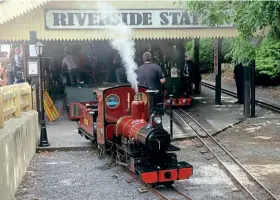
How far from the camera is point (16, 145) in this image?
792cm

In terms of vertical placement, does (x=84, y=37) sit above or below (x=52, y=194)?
above

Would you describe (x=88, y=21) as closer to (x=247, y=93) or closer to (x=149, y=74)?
(x=149, y=74)

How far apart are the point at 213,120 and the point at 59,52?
9.87 metres

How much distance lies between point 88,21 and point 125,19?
111 centimetres

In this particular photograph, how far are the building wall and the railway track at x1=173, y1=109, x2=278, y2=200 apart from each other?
367cm

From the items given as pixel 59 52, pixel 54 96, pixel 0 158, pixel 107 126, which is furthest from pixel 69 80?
pixel 0 158

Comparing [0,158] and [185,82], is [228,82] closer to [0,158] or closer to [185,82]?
[185,82]

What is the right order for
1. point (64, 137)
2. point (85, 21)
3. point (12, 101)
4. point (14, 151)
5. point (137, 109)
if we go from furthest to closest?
point (85, 21) → point (64, 137) → point (12, 101) → point (137, 109) → point (14, 151)

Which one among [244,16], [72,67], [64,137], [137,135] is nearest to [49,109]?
[72,67]

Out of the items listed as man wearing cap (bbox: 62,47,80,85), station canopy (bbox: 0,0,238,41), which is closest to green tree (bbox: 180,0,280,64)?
station canopy (bbox: 0,0,238,41)

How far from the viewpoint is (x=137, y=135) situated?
7.79 meters

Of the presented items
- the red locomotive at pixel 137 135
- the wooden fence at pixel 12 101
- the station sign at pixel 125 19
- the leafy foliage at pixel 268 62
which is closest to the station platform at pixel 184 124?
the wooden fence at pixel 12 101

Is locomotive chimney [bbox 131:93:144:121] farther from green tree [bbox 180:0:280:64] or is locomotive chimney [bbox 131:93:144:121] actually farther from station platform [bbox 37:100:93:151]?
station platform [bbox 37:100:93:151]

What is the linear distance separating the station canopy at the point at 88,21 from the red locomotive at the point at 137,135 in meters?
4.47
